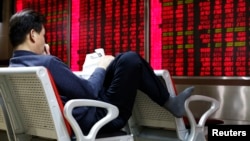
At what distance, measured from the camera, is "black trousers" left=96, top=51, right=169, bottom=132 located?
171 centimetres

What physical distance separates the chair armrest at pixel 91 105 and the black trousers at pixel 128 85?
103mm

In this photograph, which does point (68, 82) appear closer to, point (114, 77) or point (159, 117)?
point (114, 77)

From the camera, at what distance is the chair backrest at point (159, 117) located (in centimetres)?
187

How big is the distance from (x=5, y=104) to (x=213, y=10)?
165cm

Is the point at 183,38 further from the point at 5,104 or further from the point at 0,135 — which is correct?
the point at 0,135

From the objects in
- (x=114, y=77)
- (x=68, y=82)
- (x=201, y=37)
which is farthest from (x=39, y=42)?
(x=201, y=37)

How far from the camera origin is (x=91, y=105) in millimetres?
1507

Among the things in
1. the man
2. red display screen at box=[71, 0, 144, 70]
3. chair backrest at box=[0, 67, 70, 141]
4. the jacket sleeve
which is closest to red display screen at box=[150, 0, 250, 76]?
red display screen at box=[71, 0, 144, 70]

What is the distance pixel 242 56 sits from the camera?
246cm

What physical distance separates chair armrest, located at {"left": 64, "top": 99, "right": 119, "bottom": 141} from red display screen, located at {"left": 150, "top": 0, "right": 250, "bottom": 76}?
1.23 meters

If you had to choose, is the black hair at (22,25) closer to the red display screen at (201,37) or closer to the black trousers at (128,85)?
the black trousers at (128,85)

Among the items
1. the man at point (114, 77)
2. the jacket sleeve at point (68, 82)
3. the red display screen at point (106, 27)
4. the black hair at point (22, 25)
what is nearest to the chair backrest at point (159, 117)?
the man at point (114, 77)

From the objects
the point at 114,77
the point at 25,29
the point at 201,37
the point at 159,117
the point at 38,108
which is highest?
the point at 25,29

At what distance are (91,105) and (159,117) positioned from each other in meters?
0.65
